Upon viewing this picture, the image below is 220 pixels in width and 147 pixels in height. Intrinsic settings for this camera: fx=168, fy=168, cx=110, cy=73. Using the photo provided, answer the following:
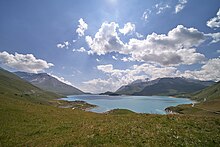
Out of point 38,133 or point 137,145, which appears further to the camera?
point 38,133

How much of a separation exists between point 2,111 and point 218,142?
29.6 meters

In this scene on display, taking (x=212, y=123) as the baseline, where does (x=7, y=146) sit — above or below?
below

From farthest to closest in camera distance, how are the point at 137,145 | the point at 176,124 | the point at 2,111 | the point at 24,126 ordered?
the point at 2,111 → the point at 24,126 → the point at 176,124 → the point at 137,145

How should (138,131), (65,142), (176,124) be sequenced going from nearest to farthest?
(65,142) < (138,131) < (176,124)

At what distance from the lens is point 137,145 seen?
1330cm

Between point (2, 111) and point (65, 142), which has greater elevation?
point (2, 111)

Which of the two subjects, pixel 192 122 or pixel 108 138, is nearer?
pixel 108 138

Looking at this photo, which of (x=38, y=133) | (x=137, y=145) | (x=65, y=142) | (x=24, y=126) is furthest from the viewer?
(x=24, y=126)

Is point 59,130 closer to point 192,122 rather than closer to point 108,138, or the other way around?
point 108,138

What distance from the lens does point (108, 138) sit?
14.8 meters

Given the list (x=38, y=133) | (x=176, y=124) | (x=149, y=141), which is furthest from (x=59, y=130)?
(x=176, y=124)

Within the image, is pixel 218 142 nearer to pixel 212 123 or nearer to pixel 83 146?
pixel 212 123

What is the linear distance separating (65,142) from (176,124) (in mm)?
11448

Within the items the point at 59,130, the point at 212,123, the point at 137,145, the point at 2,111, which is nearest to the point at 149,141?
the point at 137,145
